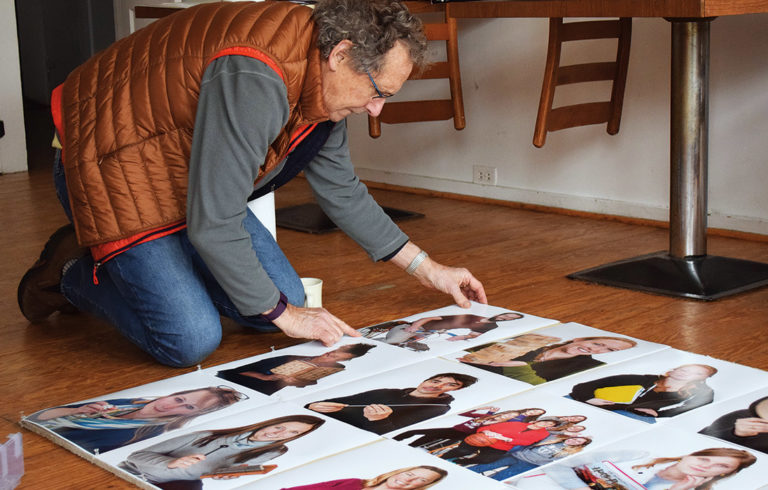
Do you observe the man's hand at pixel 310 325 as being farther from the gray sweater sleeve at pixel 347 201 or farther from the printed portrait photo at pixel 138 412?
the gray sweater sleeve at pixel 347 201

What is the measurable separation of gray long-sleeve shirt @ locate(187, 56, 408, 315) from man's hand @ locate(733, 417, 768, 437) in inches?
30.3

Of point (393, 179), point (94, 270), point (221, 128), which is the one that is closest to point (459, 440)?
point (221, 128)

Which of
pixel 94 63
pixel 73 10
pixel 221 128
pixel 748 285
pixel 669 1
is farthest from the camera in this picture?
pixel 73 10

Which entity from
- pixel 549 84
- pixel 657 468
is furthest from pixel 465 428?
pixel 549 84

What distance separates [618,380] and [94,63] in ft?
3.61

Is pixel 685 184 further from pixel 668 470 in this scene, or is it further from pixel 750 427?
pixel 668 470

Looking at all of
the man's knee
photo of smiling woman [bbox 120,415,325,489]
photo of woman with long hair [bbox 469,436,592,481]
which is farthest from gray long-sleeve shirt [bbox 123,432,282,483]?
the man's knee

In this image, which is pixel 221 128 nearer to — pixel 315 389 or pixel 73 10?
pixel 315 389

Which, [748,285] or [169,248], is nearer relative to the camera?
[169,248]

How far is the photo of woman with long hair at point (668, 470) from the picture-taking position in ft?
3.91

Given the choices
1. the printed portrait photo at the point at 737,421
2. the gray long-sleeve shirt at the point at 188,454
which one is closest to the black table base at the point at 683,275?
the printed portrait photo at the point at 737,421

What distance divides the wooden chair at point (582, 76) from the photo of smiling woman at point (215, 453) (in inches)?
63.6

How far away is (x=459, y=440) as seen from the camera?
4.38 feet

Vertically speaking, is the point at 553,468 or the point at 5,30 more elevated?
the point at 5,30
